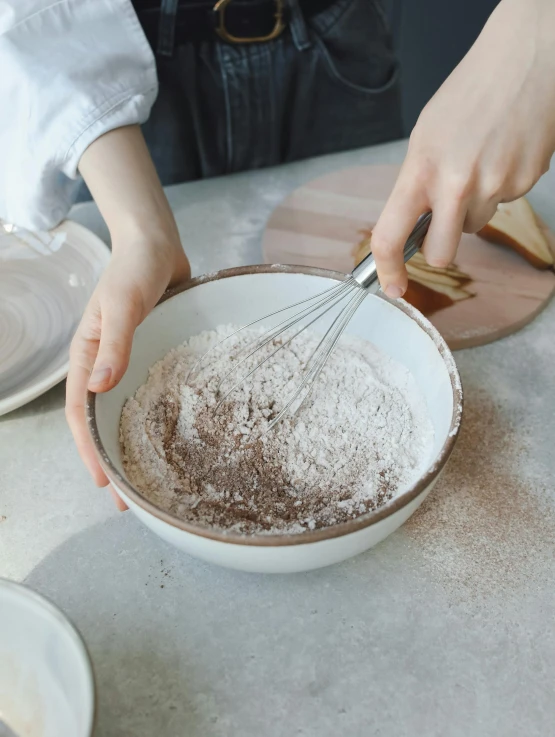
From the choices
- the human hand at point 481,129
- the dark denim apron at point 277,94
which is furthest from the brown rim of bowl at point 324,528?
the dark denim apron at point 277,94

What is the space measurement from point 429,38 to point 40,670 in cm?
183

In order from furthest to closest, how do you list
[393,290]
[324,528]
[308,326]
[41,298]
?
[41,298] → [308,326] → [393,290] → [324,528]

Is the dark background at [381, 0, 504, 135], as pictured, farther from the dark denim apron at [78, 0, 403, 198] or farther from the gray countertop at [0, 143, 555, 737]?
the gray countertop at [0, 143, 555, 737]

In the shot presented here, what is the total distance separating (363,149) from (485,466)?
0.58 m

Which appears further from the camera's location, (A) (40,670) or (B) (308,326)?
(B) (308,326)

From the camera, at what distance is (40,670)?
42cm

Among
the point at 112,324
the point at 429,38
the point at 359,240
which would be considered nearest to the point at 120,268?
the point at 112,324

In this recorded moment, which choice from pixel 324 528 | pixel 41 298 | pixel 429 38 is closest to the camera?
pixel 324 528

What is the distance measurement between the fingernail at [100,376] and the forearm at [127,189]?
0.18m

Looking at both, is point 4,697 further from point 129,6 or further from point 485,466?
point 129,6

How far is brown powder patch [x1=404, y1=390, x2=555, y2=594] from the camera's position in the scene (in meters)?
0.52

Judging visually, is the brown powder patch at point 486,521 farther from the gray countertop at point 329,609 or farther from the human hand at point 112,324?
the human hand at point 112,324

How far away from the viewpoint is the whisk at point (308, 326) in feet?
1.84

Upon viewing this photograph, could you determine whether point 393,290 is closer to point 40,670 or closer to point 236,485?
point 236,485
